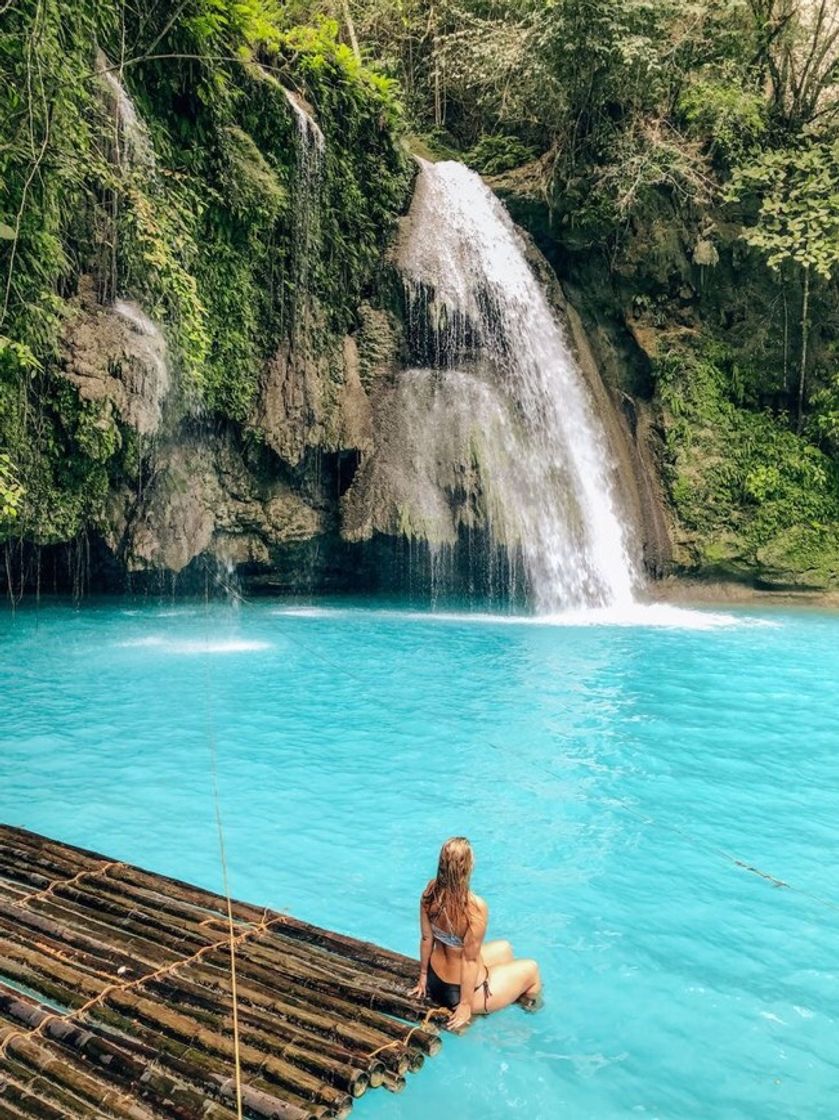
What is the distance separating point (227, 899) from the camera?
13.3 feet

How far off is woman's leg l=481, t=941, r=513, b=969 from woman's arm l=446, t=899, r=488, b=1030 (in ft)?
0.82

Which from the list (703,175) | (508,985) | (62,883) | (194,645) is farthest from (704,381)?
(62,883)

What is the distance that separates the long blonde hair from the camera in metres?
3.52

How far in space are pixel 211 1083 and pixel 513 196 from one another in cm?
1579

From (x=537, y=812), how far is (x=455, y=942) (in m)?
2.63

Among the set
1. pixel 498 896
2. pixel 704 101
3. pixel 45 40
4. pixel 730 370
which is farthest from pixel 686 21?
pixel 498 896

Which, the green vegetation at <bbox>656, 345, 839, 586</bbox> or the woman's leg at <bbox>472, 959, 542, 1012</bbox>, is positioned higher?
the green vegetation at <bbox>656, 345, 839, 586</bbox>

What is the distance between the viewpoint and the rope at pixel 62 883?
13.2ft

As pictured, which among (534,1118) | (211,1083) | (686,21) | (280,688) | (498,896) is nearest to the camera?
(211,1083)

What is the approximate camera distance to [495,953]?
393 cm

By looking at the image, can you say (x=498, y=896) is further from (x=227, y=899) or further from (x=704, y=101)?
(x=704, y=101)

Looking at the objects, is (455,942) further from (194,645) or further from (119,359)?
(119,359)

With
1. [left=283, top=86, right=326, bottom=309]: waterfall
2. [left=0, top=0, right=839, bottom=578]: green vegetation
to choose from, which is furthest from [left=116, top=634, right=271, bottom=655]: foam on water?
[left=283, top=86, right=326, bottom=309]: waterfall

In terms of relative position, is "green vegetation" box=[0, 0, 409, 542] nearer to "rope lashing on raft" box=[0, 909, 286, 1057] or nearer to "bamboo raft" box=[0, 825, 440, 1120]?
"bamboo raft" box=[0, 825, 440, 1120]
